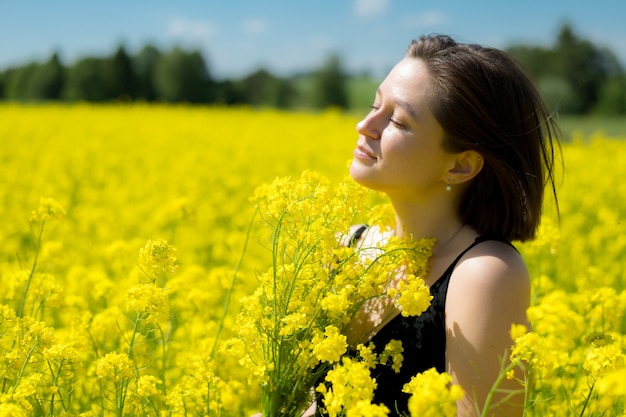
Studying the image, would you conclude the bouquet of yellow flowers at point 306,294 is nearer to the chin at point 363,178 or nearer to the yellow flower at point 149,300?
the chin at point 363,178

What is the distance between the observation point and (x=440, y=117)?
2.02 m

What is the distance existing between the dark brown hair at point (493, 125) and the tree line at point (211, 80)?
39.0 m

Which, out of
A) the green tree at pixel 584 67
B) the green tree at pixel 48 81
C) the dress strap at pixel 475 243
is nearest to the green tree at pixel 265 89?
the green tree at pixel 48 81

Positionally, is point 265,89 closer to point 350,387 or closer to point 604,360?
point 604,360

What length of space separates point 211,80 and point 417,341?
46005 mm

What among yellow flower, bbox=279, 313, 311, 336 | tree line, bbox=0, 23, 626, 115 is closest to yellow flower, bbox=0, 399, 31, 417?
yellow flower, bbox=279, 313, 311, 336

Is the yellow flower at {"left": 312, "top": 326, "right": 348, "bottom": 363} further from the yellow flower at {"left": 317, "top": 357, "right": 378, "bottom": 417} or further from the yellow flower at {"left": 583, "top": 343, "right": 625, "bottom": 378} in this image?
Answer: the yellow flower at {"left": 583, "top": 343, "right": 625, "bottom": 378}

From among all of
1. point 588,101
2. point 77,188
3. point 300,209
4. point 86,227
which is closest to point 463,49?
point 300,209

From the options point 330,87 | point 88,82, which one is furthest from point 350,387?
point 88,82

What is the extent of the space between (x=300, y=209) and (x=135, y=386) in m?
0.65

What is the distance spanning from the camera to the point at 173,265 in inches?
78.8

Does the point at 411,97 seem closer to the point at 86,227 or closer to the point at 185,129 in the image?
the point at 86,227

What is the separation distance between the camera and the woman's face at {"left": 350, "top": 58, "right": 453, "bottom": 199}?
6.63ft

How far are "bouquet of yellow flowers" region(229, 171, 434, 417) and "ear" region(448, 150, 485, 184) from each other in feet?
0.67
